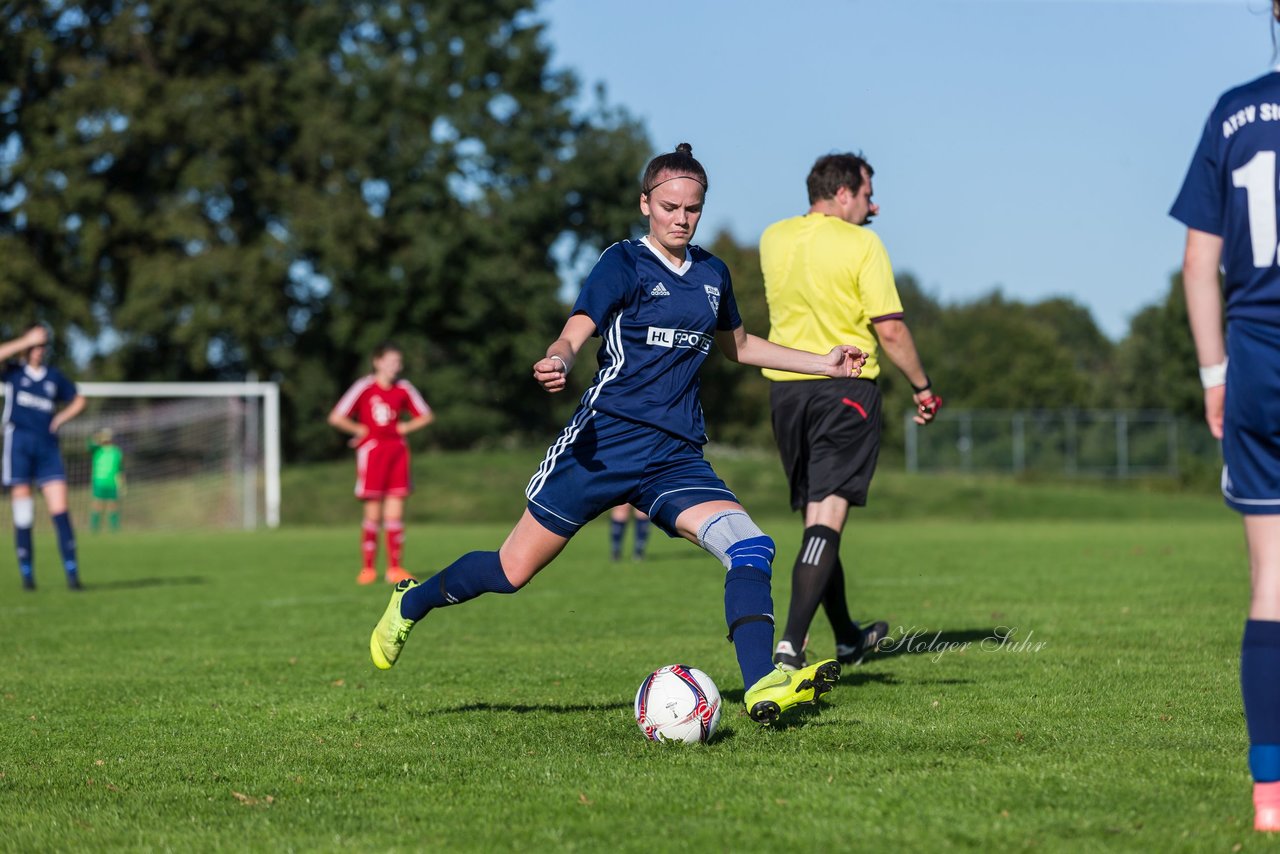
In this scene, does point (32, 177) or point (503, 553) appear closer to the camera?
point (503, 553)

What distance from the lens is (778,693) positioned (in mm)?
4891

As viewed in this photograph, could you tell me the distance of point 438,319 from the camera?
4784 centimetres

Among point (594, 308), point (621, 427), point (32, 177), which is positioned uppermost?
point (32, 177)

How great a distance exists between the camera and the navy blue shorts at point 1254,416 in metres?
3.57

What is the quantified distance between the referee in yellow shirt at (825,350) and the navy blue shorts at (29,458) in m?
8.93

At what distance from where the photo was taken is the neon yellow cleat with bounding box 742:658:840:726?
4.89m

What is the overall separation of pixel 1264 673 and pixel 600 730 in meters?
2.61

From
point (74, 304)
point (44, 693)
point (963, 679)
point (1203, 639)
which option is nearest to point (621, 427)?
point (963, 679)

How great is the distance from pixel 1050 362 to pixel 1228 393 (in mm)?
86381

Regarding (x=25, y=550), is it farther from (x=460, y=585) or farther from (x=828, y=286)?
(x=828, y=286)

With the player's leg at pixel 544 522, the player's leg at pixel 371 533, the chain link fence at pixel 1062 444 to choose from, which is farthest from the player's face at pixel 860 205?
the chain link fence at pixel 1062 444

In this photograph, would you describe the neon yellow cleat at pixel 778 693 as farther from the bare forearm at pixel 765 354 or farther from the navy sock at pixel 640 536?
the navy sock at pixel 640 536

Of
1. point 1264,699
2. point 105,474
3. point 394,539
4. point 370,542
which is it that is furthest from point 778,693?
A: point 105,474

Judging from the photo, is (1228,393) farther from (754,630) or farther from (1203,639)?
(1203,639)
